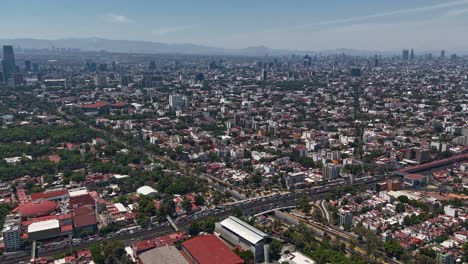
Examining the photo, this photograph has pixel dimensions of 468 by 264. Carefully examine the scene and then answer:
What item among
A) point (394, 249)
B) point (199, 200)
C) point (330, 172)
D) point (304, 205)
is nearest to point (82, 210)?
point (199, 200)

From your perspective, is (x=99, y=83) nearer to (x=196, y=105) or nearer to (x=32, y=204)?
(x=196, y=105)

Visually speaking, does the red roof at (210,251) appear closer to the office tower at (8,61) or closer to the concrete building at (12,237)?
the concrete building at (12,237)

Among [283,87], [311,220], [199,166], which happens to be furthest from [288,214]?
[283,87]

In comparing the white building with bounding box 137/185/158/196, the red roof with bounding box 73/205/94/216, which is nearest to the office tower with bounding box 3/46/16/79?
the white building with bounding box 137/185/158/196

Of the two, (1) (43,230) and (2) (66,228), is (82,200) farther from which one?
(1) (43,230)

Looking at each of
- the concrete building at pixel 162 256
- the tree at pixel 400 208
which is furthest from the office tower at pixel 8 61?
the tree at pixel 400 208

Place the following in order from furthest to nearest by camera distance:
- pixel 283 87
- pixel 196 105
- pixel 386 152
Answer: pixel 283 87 → pixel 196 105 → pixel 386 152
